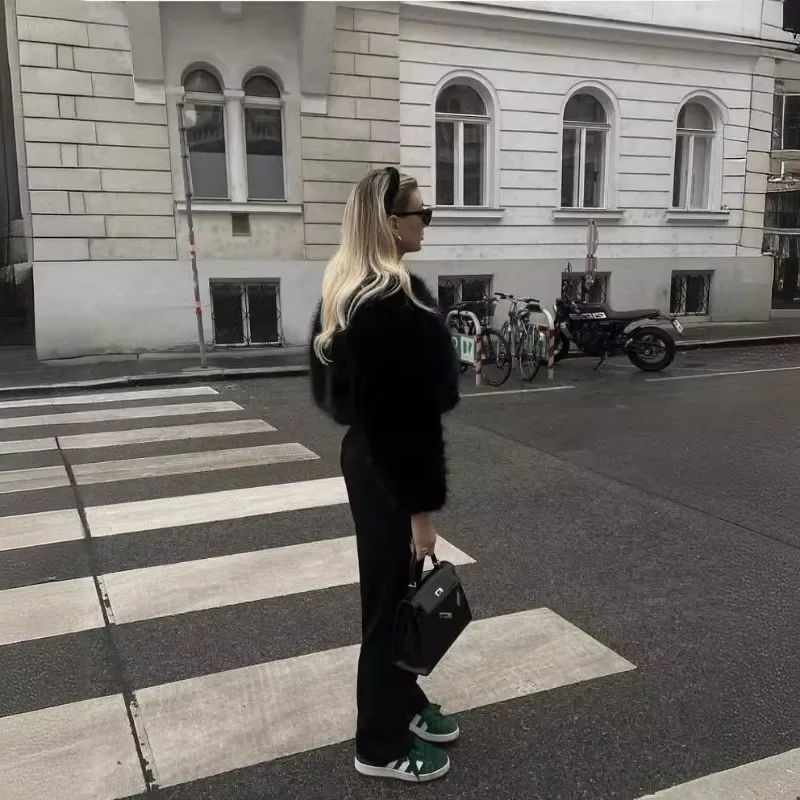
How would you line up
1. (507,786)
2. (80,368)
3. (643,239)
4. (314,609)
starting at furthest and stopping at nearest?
1. (643,239)
2. (80,368)
3. (314,609)
4. (507,786)

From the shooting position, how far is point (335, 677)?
3.24m

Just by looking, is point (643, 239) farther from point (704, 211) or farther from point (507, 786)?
point (507, 786)

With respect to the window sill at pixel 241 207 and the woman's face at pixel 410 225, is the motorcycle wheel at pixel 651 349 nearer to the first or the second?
the window sill at pixel 241 207

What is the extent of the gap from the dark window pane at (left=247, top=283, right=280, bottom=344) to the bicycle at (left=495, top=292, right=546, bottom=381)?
203 inches

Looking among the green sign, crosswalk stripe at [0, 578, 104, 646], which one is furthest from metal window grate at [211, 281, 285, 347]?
crosswalk stripe at [0, 578, 104, 646]

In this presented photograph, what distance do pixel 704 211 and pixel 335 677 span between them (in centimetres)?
1665

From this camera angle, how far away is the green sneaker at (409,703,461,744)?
109 inches

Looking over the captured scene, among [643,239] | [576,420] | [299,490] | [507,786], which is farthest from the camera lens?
[643,239]

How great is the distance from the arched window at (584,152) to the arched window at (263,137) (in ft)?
20.0

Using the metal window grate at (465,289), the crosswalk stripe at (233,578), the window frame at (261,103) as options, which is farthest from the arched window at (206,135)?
the crosswalk stripe at (233,578)

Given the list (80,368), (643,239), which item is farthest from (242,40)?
(643,239)

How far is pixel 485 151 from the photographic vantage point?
1556 cm

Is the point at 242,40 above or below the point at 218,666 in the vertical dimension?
above

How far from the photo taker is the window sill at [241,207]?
13641mm
